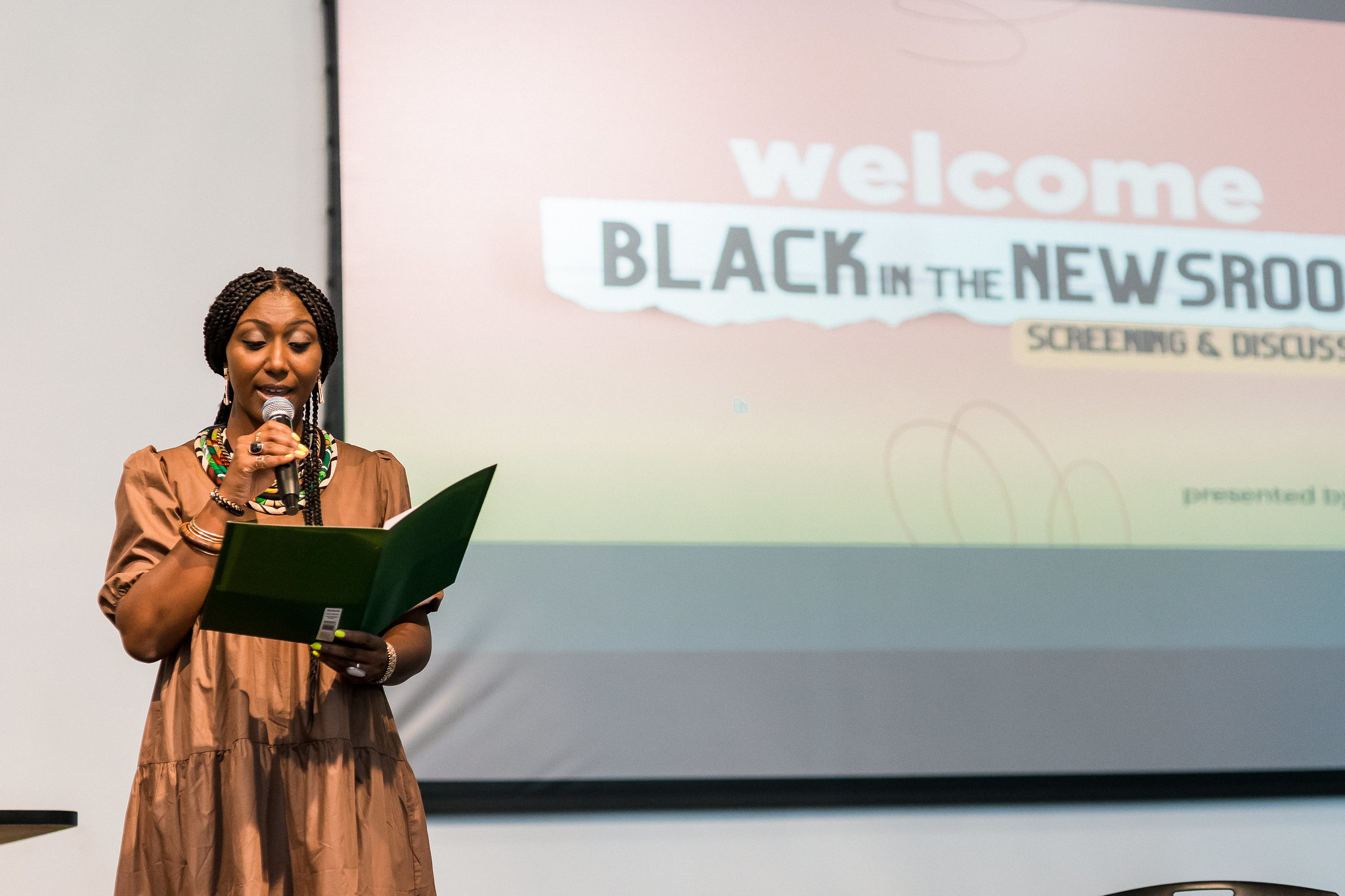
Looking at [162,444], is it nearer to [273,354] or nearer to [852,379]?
[273,354]

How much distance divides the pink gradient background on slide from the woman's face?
1.07 m

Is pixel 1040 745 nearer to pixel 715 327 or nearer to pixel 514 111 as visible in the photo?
pixel 715 327

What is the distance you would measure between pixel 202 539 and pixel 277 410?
17 cm

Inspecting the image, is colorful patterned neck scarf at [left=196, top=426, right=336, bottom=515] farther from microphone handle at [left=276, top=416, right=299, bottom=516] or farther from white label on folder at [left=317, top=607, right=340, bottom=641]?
white label on folder at [left=317, top=607, right=340, bottom=641]

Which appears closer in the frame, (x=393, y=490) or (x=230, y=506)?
(x=230, y=506)

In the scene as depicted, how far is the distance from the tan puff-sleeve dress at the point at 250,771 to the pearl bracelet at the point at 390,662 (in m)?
0.05

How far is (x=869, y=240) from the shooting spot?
288 centimetres

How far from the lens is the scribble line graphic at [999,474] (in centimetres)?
278

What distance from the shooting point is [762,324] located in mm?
2789

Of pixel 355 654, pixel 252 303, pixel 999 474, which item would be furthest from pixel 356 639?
pixel 999 474

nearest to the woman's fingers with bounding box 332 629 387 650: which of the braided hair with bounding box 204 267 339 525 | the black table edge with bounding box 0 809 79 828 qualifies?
the braided hair with bounding box 204 267 339 525

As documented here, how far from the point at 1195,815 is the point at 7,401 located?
2651 mm

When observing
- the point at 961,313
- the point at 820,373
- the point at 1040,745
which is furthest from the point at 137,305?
the point at 1040,745

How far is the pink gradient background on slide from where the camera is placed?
2.67 metres
